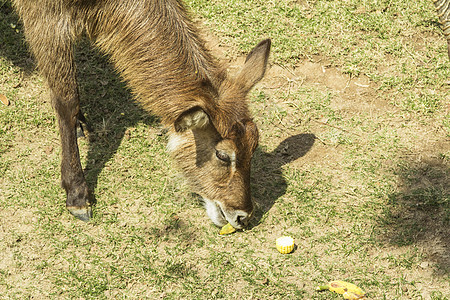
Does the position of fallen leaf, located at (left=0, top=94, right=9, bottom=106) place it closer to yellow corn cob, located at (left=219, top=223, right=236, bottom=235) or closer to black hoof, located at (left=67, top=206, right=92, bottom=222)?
black hoof, located at (left=67, top=206, right=92, bottom=222)

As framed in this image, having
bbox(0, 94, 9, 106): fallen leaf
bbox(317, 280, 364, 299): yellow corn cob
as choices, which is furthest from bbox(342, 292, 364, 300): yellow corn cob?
bbox(0, 94, 9, 106): fallen leaf

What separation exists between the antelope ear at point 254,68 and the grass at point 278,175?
3.77 ft

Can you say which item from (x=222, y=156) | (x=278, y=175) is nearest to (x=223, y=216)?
(x=222, y=156)

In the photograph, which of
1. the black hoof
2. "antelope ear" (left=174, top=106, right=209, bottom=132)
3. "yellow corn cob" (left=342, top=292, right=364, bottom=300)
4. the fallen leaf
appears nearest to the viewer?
"antelope ear" (left=174, top=106, right=209, bottom=132)

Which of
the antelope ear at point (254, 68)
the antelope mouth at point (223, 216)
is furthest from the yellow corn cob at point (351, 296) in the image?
the antelope ear at point (254, 68)

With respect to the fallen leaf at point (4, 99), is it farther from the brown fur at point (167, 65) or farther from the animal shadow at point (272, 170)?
the animal shadow at point (272, 170)

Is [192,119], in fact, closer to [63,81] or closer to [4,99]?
[63,81]

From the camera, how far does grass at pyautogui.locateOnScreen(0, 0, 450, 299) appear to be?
14.6 feet

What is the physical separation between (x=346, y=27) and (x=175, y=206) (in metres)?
3.78

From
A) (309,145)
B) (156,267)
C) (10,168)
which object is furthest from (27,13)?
(309,145)

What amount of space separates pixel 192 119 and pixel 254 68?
0.96 m

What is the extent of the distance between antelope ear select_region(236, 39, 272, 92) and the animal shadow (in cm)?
114

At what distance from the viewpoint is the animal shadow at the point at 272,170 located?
5155 mm

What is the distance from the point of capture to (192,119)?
13.7 feet
